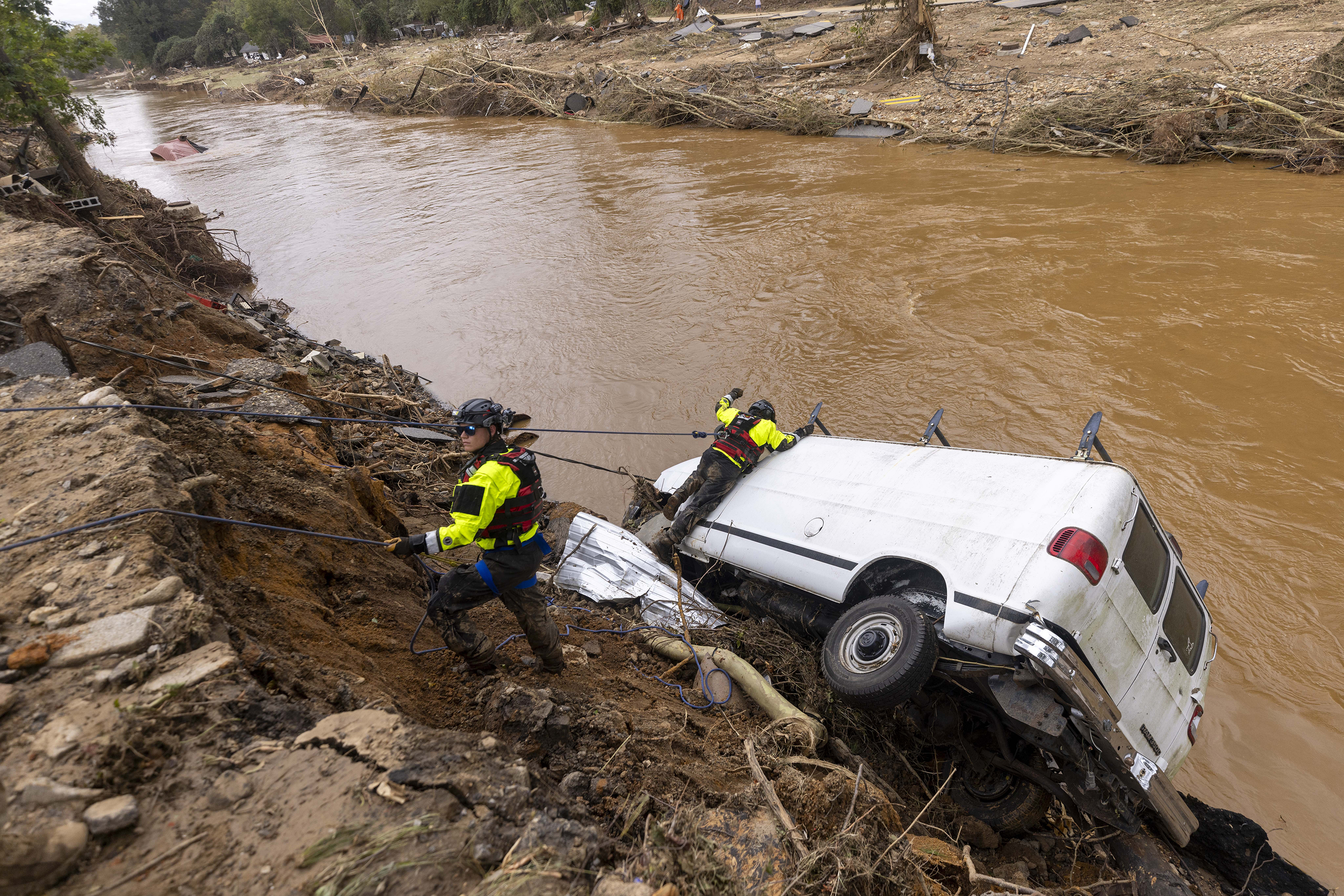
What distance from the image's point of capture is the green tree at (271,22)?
190 feet

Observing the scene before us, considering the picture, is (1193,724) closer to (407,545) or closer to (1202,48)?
(407,545)

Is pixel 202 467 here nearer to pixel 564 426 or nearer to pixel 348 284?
pixel 564 426

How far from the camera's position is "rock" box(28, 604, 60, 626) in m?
2.80

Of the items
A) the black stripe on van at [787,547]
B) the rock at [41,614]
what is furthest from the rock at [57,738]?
the black stripe on van at [787,547]

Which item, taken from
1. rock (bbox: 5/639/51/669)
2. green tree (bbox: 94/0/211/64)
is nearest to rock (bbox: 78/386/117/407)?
rock (bbox: 5/639/51/669)

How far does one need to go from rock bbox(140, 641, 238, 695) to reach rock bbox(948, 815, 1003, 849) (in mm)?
3736

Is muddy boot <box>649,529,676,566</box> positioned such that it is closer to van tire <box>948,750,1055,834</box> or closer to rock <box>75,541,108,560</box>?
van tire <box>948,750,1055,834</box>

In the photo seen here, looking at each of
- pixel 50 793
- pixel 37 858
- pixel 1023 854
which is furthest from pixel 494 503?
pixel 1023 854

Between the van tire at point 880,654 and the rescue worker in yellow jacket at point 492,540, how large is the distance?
1725 millimetres

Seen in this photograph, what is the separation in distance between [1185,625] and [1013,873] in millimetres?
1751

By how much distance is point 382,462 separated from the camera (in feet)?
22.2

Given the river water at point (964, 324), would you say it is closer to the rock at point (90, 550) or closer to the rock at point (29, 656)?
the rock at point (90, 550)

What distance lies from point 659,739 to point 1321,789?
14.6ft

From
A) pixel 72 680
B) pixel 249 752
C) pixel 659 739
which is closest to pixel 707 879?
pixel 659 739
